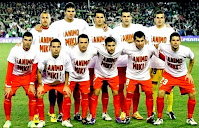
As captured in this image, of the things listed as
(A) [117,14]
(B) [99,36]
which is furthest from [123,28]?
(A) [117,14]

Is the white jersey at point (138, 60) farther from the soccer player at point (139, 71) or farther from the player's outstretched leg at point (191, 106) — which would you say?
the player's outstretched leg at point (191, 106)

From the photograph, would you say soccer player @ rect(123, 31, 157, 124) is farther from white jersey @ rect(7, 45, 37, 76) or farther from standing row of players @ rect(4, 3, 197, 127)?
white jersey @ rect(7, 45, 37, 76)

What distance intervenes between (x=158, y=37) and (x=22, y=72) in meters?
3.11

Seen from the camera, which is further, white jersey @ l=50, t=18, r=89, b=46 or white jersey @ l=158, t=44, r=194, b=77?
white jersey @ l=50, t=18, r=89, b=46

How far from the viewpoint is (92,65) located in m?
8.91

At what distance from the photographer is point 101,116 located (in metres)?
9.05

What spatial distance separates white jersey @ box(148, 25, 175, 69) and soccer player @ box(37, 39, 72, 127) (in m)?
2.13

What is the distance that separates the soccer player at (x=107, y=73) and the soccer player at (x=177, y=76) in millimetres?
899

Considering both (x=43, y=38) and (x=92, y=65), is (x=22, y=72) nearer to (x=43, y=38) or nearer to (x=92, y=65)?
(x=43, y=38)

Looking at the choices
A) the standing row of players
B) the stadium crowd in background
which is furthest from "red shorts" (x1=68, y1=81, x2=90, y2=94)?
the stadium crowd in background

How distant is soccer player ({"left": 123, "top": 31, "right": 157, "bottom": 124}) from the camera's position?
8406mm

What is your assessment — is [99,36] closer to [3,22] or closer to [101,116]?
[101,116]

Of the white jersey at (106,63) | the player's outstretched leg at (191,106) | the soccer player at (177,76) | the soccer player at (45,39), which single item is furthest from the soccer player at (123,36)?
the soccer player at (45,39)

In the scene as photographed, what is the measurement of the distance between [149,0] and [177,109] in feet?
112
